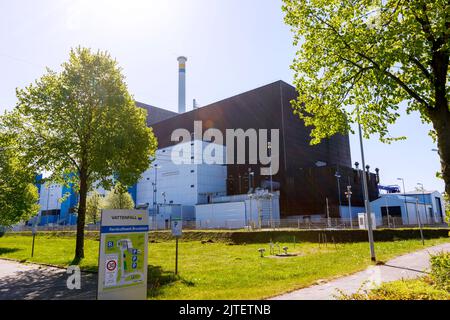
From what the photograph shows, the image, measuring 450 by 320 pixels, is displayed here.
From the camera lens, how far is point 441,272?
27.2 ft

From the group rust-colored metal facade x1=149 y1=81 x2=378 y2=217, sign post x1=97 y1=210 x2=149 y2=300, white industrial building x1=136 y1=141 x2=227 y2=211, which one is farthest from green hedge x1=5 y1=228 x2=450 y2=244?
white industrial building x1=136 y1=141 x2=227 y2=211

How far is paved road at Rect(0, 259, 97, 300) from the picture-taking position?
1147 cm

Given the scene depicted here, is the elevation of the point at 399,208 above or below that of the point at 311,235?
above

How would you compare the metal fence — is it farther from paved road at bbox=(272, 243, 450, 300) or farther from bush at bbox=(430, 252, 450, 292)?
bush at bbox=(430, 252, 450, 292)

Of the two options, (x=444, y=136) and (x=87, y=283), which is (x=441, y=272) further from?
(x=87, y=283)

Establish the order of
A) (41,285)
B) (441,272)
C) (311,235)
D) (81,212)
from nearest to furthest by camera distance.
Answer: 1. (441,272)
2. (41,285)
3. (81,212)
4. (311,235)

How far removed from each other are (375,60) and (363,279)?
25.3 ft

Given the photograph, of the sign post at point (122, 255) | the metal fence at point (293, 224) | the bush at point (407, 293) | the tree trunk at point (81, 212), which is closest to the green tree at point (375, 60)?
the bush at point (407, 293)

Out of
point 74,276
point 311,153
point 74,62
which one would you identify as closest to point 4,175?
point 74,62

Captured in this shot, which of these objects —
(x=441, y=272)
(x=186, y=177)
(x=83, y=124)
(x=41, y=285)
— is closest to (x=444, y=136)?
(x=441, y=272)

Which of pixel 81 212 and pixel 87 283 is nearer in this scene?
pixel 87 283

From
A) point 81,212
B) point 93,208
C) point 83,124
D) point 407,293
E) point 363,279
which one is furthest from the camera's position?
point 93,208

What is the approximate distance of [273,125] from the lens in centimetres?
6688

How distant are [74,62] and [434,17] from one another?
20858 millimetres
